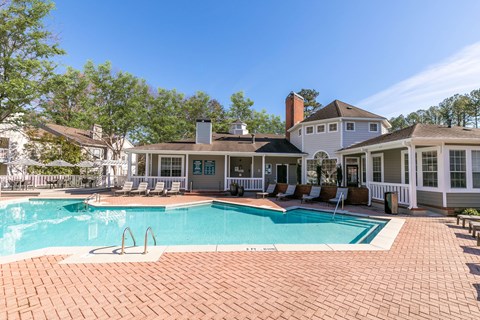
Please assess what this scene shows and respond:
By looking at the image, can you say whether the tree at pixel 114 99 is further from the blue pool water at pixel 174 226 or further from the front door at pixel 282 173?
the front door at pixel 282 173

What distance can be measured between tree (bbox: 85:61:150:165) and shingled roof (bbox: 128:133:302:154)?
8.40 metres

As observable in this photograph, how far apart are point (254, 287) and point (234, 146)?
15.5 metres

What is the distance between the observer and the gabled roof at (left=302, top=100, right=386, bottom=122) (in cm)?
1639

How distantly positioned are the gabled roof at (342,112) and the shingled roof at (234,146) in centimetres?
332

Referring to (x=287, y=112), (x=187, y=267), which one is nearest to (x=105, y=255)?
(x=187, y=267)

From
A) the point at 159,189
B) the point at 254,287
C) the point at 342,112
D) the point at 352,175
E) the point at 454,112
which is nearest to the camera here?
the point at 254,287

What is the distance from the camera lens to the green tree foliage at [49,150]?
73.1ft

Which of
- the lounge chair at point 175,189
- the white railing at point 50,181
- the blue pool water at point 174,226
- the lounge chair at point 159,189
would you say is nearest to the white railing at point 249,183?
the lounge chair at point 175,189

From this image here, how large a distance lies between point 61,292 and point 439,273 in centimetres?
641

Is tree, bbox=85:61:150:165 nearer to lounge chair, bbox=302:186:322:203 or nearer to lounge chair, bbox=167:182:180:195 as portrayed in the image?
lounge chair, bbox=167:182:180:195

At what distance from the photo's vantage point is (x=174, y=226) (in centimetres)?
926

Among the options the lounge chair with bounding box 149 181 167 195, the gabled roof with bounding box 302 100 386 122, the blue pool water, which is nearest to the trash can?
the blue pool water

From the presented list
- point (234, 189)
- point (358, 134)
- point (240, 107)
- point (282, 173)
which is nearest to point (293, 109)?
point (282, 173)

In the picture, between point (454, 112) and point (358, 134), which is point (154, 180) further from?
point (454, 112)
